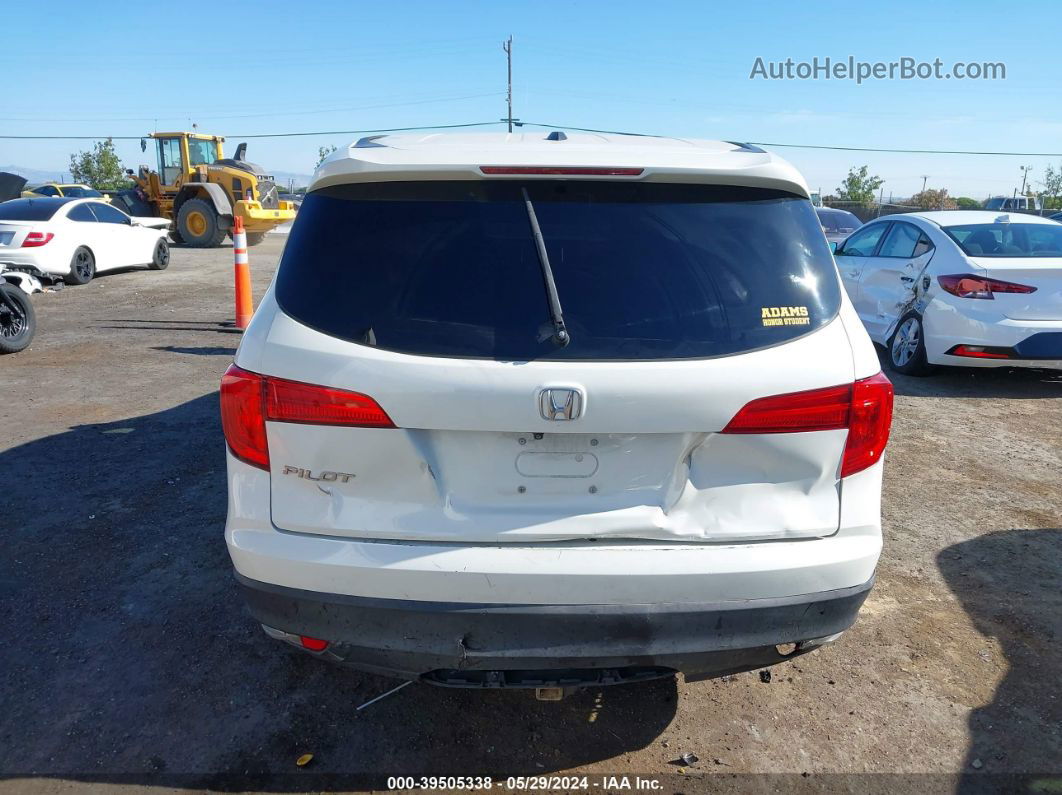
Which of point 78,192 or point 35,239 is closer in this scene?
point 35,239

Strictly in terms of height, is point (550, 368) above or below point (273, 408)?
above

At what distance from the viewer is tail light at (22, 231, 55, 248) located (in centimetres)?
1319

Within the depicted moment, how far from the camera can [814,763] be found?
270 centimetres

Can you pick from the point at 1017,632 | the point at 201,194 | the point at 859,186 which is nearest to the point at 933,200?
the point at 859,186

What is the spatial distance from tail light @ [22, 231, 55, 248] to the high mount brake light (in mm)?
13618

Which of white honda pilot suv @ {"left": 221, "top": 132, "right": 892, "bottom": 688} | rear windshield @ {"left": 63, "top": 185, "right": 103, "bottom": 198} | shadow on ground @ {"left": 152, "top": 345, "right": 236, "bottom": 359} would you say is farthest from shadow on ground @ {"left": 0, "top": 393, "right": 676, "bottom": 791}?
rear windshield @ {"left": 63, "top": 185, "right": 103, "bottom": 198}

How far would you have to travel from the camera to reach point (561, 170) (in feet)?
7.76

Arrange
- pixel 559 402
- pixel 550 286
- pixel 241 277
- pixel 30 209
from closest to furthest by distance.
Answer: pixel 559 402 → pixel 550 286 → pixel 241 277 → pixel 30 209

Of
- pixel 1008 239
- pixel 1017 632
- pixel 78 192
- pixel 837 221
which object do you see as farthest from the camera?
pixel 78 192

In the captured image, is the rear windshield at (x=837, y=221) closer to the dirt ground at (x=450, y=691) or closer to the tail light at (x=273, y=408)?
the dirt ground at (x=450, y=691)

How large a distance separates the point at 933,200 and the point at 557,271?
49.5 metres

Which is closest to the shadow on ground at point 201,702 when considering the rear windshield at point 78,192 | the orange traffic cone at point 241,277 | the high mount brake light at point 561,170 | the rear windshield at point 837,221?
the high mount brake light at point 561,170

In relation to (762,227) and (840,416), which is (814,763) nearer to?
(840,416)

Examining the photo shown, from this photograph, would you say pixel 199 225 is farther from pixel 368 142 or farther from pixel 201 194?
pixel 368 142
